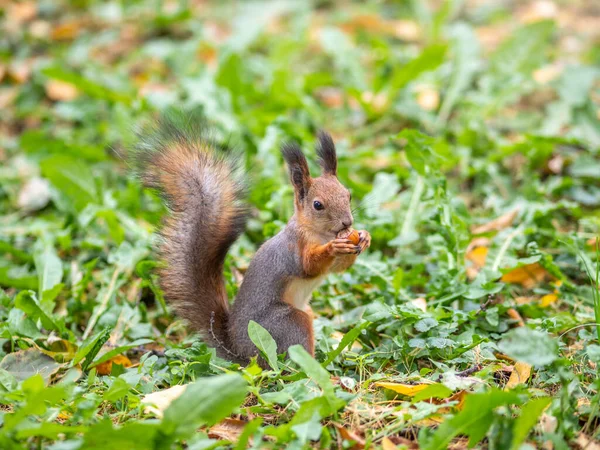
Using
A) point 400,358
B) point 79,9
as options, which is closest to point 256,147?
point 400,358

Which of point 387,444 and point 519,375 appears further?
point 519,375

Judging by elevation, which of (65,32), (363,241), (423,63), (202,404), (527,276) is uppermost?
(65,32)

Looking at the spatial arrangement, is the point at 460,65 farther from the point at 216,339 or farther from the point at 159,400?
the point at 159,400

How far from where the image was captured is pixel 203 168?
8.43ft

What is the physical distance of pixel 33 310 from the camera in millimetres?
2719

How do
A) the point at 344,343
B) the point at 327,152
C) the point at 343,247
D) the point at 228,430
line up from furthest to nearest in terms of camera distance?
the point at 327,152 → the point at 343,247 → the point at 344,343 → the point at 228,430

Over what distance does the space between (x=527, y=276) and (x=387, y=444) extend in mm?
1341

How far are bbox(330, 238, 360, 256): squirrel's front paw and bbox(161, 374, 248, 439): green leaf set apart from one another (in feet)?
2.28

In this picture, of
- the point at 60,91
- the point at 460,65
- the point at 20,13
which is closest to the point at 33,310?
the point at 60,91

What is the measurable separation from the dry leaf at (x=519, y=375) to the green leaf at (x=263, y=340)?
747mm

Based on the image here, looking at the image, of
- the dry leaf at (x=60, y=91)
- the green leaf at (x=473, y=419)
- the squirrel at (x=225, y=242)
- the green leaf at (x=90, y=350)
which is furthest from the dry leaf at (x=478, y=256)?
the dry leaf at (x=60, y=91)

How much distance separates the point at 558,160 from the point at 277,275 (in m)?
1.96

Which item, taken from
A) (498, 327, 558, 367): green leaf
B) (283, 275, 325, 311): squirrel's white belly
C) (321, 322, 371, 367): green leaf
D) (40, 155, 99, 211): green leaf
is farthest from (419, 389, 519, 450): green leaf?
(40, 155, 99, 211): green leaf

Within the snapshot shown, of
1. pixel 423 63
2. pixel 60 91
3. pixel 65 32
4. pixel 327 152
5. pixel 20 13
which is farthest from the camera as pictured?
pixel 20 13
